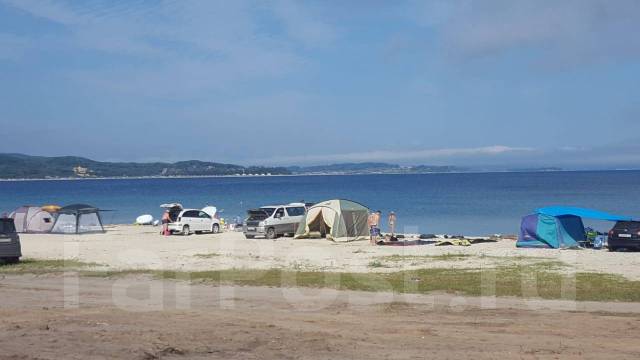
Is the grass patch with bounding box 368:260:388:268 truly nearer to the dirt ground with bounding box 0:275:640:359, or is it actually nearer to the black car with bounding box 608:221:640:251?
the dirt ground with bounding box 0:275:640:359

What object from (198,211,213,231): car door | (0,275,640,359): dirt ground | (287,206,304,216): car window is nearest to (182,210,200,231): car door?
(198,211,213,231): car door

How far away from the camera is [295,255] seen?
26.5 m

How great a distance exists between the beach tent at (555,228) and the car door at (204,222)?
18.1 metres

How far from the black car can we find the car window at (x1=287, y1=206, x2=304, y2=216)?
52.9ft

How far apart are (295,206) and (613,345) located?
93.9ft

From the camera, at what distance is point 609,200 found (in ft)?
273

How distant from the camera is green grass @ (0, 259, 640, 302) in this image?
52.4 ft

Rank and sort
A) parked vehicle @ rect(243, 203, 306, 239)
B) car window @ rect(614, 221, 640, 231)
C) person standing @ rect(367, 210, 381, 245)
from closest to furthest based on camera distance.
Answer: car window @ rect(614, 221, 640, 231)
person standing @ rect(367, 210, 381, 245)
parked vehicle @ rect(243, 203, 306, 239)

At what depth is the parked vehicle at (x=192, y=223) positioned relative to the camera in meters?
39.9

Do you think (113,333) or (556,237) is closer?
(113,333)

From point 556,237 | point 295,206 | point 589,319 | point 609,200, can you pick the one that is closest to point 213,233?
point 295,206

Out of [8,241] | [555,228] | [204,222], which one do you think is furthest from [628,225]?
[204,222]

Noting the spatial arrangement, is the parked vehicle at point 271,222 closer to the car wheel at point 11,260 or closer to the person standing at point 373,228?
the person standing at point 373,228

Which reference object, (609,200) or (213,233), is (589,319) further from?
(609,200)
